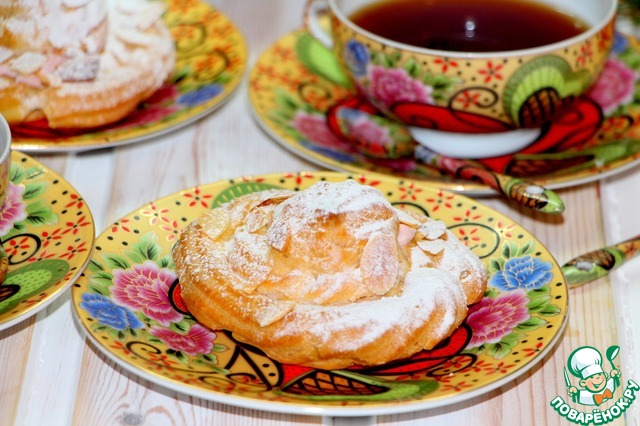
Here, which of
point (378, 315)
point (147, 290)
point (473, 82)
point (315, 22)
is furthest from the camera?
point (315, 22)

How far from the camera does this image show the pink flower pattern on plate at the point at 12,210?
1103 mm

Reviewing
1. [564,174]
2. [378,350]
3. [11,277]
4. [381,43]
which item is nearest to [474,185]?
[564,174]

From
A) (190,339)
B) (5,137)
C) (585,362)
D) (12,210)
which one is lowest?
(585,362)

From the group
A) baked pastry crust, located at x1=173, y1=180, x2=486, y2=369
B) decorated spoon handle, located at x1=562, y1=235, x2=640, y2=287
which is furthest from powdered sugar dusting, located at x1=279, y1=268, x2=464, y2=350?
decorated spoon handle, located at x1=562, y1=235, x2=640, y2=287

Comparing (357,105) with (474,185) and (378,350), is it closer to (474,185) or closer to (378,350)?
(474,185)

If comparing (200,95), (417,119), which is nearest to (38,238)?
(200,95)

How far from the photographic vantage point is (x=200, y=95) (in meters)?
1.47

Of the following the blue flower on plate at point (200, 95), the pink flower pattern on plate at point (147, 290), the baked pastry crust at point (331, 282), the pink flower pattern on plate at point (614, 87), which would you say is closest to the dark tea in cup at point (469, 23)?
the pink flower pattern on plate at point (614, 87)

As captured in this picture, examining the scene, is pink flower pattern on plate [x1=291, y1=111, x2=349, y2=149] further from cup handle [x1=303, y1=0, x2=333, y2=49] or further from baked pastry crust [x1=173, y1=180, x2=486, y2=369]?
baked pastry crust [x1=173, y1=180, x2=486, y2=369]

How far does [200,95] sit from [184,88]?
5 cm

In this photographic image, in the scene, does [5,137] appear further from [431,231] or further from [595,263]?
[595,263]

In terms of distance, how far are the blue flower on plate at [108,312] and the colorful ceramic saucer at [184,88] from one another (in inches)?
15.4

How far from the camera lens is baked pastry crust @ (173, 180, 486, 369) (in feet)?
2.94

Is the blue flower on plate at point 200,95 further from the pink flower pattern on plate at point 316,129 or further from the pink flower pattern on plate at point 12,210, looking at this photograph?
the pink flower pattern on plate at point 12,210
